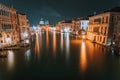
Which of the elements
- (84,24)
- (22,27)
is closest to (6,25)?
(22,27)

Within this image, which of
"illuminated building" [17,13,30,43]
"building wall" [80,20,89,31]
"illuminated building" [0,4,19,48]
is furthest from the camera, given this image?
"building wall" [80,20,89,31]

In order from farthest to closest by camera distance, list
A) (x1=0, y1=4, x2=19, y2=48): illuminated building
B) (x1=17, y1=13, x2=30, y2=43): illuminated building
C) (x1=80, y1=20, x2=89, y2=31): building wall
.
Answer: (x1=80, y1=20, x2=89, y2=31): building wall, (x1=17, y1=13, x2=30, y2=43): illuminated building, (x1=0, y1=4, x2=19, y2=48): illuminated building

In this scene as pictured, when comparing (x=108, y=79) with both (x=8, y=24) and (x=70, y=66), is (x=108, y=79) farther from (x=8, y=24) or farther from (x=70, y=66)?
(x=8, y=24)

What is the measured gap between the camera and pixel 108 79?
766 inches

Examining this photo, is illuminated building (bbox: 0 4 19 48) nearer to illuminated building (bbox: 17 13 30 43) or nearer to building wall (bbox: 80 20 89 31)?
illuminated building (bbox: 17 13 30 43)

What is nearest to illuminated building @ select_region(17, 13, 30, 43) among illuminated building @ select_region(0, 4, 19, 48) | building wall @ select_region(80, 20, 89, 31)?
illuminated building @ select_region(0, 4, 19, 48)

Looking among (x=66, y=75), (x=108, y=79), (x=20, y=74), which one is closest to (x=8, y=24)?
(x=20, y=74)

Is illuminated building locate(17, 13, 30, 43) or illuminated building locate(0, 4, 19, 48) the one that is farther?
illuminated building locate(17, 13, 30, 43)

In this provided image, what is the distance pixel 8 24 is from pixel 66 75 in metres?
33.7

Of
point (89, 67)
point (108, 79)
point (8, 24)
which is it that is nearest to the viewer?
point (108, 79)

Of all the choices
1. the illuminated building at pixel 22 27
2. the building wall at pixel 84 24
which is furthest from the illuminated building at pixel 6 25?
the building wall at pixel 84 24

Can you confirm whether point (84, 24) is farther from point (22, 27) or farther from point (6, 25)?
point (6, 25)

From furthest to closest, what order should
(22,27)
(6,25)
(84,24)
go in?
(84,24) < (22,27) < (6,25)

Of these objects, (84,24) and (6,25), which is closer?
(6,25)
